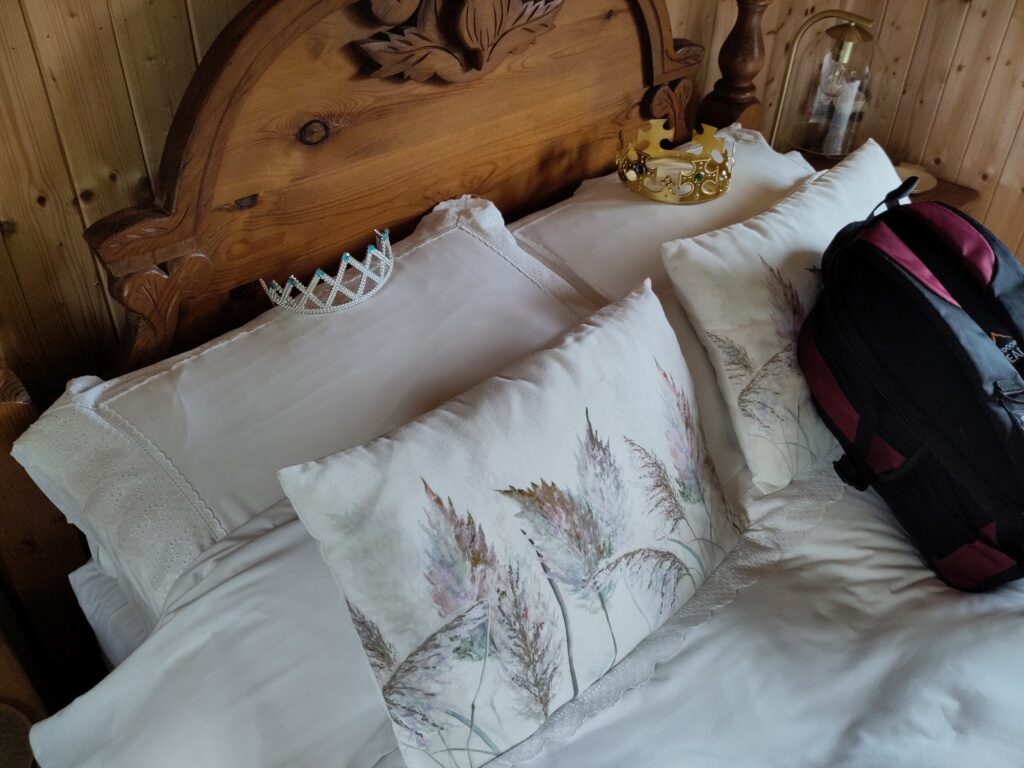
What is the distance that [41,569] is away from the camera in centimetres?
96

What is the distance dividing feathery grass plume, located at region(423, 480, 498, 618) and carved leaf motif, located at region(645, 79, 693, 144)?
1.00 meters

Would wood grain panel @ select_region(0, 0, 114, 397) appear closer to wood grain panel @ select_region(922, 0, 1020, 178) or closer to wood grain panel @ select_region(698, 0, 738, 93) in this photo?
wood grain panel @ select_region(698, 0, 738, 93)

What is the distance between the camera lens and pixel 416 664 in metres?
0.71

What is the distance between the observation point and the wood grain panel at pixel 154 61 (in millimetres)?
870

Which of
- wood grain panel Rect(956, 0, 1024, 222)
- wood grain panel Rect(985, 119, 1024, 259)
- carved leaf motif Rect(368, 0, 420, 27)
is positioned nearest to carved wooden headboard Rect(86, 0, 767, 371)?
carved leaf motif Rect(368, 0, 420, 27)

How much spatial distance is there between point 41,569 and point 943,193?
1914 millimetres

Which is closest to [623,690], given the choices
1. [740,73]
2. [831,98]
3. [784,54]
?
[740,73]

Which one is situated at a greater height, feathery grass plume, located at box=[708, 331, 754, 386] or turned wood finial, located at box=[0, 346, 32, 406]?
turned wood finial, located at box=[0, 346, 32, 406]

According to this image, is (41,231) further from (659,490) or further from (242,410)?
(659,490)

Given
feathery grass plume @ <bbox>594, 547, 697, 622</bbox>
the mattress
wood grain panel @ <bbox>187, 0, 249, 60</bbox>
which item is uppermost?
wood grain panel @ <bbox>187, 0, 249, 60</bbox>

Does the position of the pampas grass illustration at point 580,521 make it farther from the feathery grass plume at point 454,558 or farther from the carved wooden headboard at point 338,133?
the carved wooden headboard at point 338,133

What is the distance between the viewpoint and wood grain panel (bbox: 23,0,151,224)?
820mm

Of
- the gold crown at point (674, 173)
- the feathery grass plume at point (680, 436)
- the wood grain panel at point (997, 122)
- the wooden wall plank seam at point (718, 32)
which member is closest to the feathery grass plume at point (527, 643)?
the feathery grass plume at point (680, 436)

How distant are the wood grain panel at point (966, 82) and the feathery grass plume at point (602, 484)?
5.10 feet
